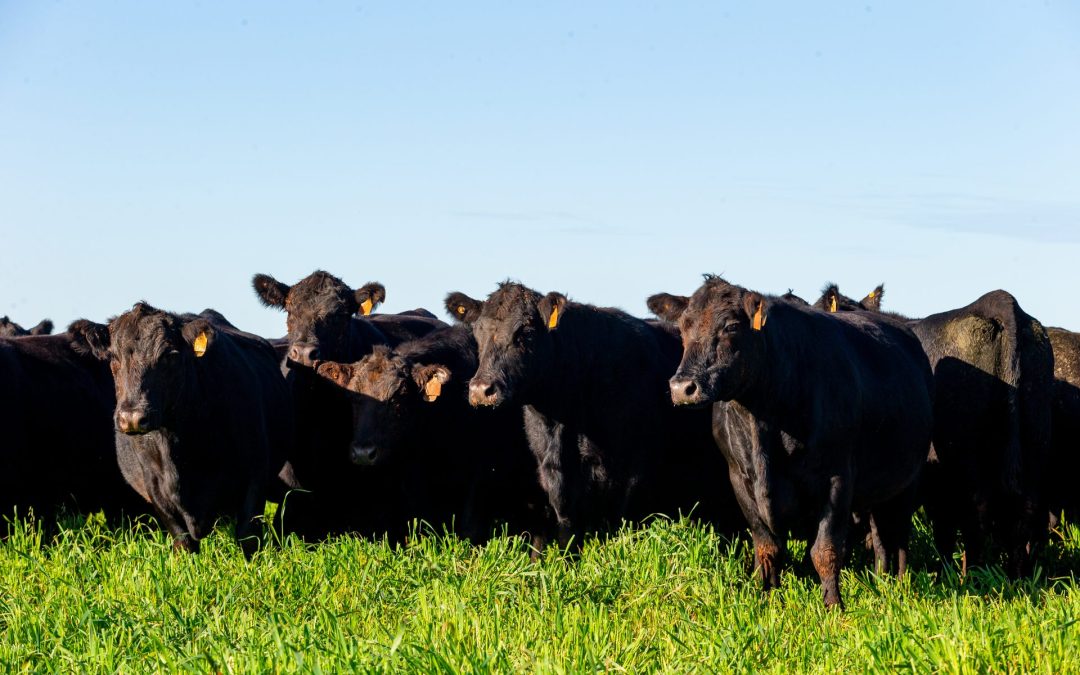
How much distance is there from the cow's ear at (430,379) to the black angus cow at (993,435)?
151 inches

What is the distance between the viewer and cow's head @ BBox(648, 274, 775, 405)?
319 inches

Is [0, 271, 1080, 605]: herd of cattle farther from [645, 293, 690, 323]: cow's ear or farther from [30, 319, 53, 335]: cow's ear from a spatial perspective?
[30, 319, 53, 335]: cow's ear

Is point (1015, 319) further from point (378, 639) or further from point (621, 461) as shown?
point (378, 639)

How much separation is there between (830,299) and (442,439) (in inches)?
206

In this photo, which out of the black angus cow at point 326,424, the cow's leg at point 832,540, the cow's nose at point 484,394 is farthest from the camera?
the black angus cow at point 326,424

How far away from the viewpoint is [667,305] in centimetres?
990

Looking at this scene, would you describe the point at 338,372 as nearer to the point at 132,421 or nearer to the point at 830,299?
the point at 132,421

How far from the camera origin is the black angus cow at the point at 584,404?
32.6 ft

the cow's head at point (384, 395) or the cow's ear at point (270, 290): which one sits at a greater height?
the cow's ear at point (270, 290)

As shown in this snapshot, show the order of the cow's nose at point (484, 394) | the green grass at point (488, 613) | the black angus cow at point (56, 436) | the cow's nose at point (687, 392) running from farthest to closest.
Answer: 1. the black angus cow at point (56, 436)
2. the cow's nose at point (484, 394)
3. the cow's nose at point (687, 392)
4. the green grass at point (488, 613)

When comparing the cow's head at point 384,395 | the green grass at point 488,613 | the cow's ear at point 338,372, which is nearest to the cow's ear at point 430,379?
the cow's head at point 384,395

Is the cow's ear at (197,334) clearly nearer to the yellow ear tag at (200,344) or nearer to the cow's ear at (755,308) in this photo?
the yellow ear tag at (200,344)

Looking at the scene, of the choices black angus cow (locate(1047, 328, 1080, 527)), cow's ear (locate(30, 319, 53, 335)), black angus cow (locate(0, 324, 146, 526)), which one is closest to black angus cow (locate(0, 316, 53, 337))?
cow's ear (locate(30, 319, 53, 335))

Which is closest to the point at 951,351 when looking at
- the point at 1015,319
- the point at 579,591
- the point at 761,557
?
the point at 1015,319
